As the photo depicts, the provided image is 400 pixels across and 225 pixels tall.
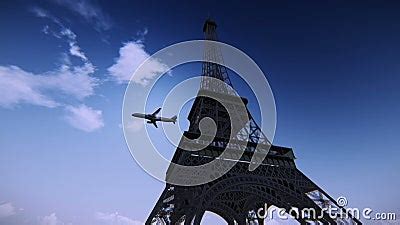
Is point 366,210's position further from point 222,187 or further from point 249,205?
point 249,205

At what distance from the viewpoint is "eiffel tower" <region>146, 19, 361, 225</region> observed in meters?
31.4

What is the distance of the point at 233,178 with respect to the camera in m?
31.9

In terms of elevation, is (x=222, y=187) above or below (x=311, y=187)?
below

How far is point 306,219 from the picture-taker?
31203mm

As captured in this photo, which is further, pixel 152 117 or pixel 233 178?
pixel 152 117

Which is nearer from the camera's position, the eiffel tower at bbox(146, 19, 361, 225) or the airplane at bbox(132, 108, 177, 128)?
the eiffel tower at bbox(146, 19, 361, 225)

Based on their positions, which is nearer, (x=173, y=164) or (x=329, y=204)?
(x=329, y=204)

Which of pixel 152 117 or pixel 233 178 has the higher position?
pixel 152 117

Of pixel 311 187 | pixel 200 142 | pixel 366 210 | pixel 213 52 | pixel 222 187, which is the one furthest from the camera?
pixel 213 52

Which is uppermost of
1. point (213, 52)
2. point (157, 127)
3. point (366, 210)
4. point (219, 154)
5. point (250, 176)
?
point (213, 52)

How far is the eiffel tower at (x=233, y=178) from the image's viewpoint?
31.4 meters

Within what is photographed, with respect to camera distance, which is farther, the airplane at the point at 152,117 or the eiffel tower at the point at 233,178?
the airplane at the point at 152,117

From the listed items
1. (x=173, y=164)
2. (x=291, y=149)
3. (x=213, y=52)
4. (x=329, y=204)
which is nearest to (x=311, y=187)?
(x=329, y=204)

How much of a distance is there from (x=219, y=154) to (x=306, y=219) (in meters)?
11.6
